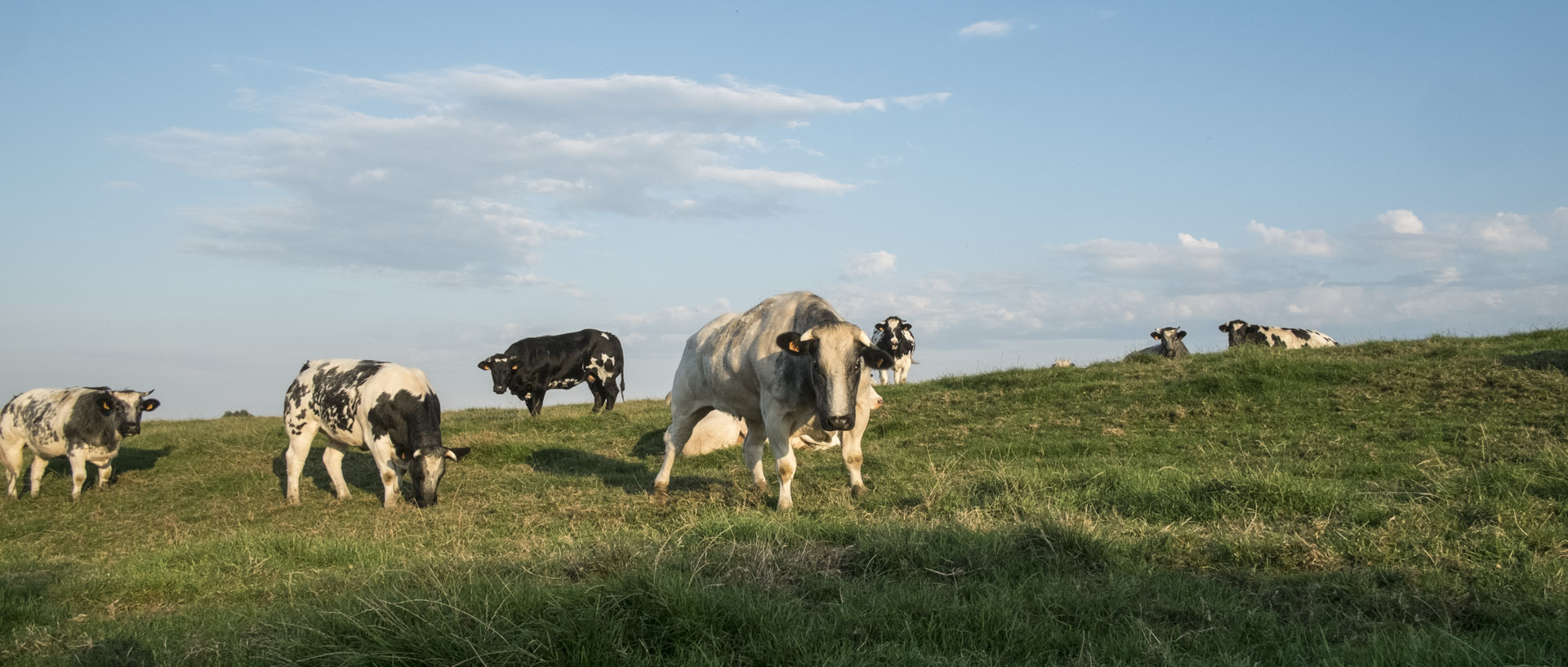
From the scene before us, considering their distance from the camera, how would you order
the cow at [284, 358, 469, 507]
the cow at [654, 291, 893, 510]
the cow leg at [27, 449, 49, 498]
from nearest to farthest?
the cow at [654, 291, 893, 510]
the cow at [284, 358, 469, 507]
the cow leg at [27, 449, 49, 498]

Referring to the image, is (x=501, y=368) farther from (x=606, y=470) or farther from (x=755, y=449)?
(x=755, y=449)

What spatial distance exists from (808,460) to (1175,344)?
62.2 ft

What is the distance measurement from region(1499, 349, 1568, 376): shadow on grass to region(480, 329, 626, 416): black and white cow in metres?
18.6

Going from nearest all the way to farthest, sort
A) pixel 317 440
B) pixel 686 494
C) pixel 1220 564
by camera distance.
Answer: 1. pixel 1220 564
2. pixel 686 494
3. pixel 317 440

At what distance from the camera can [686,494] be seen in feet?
35.5

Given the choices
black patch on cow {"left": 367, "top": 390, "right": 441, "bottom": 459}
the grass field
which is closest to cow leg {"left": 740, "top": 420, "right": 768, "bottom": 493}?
the grass field

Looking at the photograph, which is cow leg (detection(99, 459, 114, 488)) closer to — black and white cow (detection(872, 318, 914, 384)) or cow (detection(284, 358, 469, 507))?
cow (detection(284, 358, 469, 507))

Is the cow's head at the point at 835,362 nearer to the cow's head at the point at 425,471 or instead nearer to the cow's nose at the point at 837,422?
the cow's nose at the point at 837,422

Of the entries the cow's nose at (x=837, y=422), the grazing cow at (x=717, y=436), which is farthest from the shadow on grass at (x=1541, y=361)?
the cow's nose at (x=837, y=422)

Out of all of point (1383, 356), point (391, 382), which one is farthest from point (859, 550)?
point (1383, 356)

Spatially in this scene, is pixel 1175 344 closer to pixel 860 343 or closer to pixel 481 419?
pixel 481 419

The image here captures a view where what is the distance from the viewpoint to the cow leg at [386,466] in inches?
513

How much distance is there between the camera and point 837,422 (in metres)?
9.29

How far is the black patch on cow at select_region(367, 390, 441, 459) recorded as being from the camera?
42.9ft
